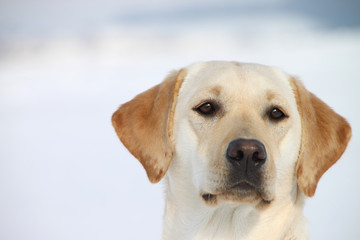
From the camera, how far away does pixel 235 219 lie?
3.95 meters

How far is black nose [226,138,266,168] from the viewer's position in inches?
132

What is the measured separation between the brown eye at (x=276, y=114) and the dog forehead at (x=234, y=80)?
161 millimetres

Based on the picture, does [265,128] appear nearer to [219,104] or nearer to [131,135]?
[219,104]

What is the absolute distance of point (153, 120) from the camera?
4.06 metres

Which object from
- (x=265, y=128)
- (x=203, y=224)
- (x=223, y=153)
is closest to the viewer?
(x=223, y=153)

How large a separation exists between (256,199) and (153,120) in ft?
3.60

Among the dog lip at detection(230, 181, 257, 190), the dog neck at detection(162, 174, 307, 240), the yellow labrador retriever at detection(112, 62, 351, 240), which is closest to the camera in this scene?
the dog lip at detection(230, 181, 257, 190)

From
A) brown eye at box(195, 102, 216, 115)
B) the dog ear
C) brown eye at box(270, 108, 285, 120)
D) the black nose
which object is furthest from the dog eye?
the dog ear

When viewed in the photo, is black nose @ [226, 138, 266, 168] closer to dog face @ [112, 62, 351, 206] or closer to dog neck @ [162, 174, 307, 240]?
dog face @ [112, 62, 351, 206]

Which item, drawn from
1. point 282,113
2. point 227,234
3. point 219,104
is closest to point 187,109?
point 219,104

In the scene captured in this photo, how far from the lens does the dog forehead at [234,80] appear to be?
3959mm

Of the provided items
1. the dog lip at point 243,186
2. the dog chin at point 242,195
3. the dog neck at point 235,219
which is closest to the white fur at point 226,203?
the dog neck at point 235,219

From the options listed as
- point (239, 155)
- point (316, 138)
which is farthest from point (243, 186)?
point (316, 138)

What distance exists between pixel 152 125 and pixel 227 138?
76cm
